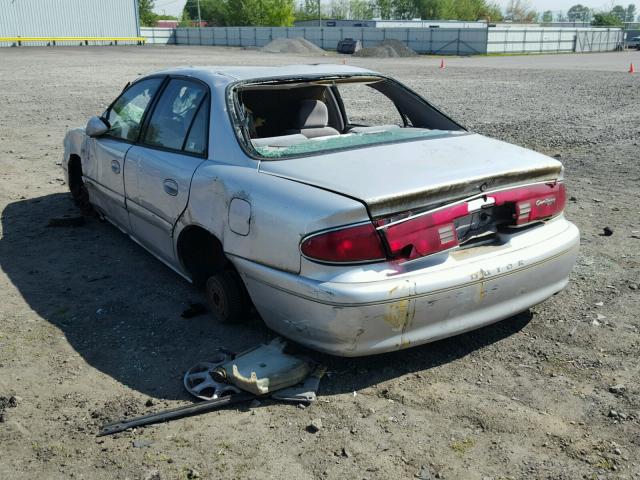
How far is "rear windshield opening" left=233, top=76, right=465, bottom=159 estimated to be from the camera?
3.96m

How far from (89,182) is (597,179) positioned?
5.56 m

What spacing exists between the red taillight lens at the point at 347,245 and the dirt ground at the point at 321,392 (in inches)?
28.3

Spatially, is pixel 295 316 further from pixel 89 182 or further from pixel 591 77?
pixel 591 77

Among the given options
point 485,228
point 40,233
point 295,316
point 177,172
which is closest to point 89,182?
point 40,233

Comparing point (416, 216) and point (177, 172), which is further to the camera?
point (177, 172)

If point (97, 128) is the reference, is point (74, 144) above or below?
below

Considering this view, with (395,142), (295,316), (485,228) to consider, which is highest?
(395,142)

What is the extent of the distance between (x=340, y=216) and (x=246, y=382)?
92 centimetres

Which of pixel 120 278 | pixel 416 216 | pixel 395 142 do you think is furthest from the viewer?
pixel 120 278

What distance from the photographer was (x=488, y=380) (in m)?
3.38

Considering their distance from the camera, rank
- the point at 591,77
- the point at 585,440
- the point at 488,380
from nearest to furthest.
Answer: the point at 585,440 → the point at 488,380 → the point at 591,77

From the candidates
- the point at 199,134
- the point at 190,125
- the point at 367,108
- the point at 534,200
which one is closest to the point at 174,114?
the point at 190,125

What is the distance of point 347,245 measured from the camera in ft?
9.91

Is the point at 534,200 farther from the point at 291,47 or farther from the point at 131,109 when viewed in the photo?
the point at 291,47
